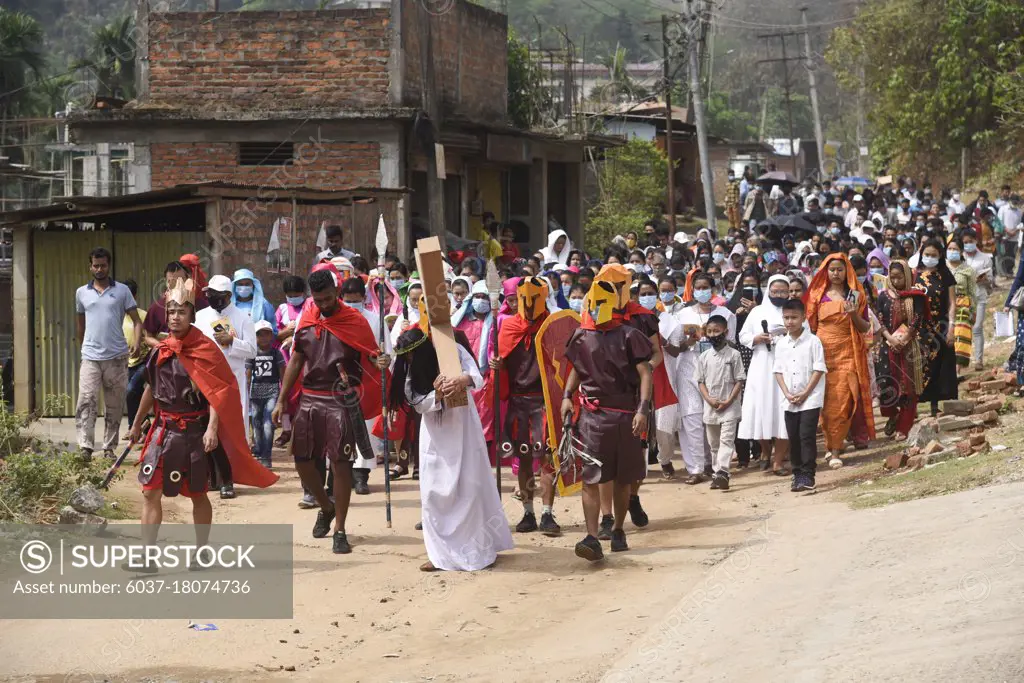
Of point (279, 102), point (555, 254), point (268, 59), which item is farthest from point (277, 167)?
point (555, 254)

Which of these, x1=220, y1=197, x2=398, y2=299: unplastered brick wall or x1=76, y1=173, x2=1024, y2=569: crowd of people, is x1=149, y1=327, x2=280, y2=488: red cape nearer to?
x1=76, y1=173, x2=1024, y2=569: crowd of people

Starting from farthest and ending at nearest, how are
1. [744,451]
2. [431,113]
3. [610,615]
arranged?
[431,113]
[744,451]
[610,615]

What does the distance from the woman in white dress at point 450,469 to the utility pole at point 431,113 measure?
11290 mm

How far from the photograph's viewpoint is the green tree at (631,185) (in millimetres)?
38438

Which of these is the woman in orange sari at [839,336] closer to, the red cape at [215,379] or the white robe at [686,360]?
the white robe at [686,360]

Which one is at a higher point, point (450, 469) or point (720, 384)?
point (720, 384)

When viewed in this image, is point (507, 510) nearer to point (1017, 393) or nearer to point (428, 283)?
point (428, 283)

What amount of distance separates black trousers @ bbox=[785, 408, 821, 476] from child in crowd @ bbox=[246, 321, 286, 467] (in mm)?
4292

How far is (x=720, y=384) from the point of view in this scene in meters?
12.1

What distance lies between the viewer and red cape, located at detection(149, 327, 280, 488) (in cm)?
845

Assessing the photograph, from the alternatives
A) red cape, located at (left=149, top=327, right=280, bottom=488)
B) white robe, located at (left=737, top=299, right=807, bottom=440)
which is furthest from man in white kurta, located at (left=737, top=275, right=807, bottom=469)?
red cape, located at (left=149, top=327, right=280, bottom=488)

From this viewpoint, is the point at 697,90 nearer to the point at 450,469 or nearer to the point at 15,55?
the point at 450,469

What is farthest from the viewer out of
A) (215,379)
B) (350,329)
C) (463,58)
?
(463,58)

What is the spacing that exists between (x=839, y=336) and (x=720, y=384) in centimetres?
108
